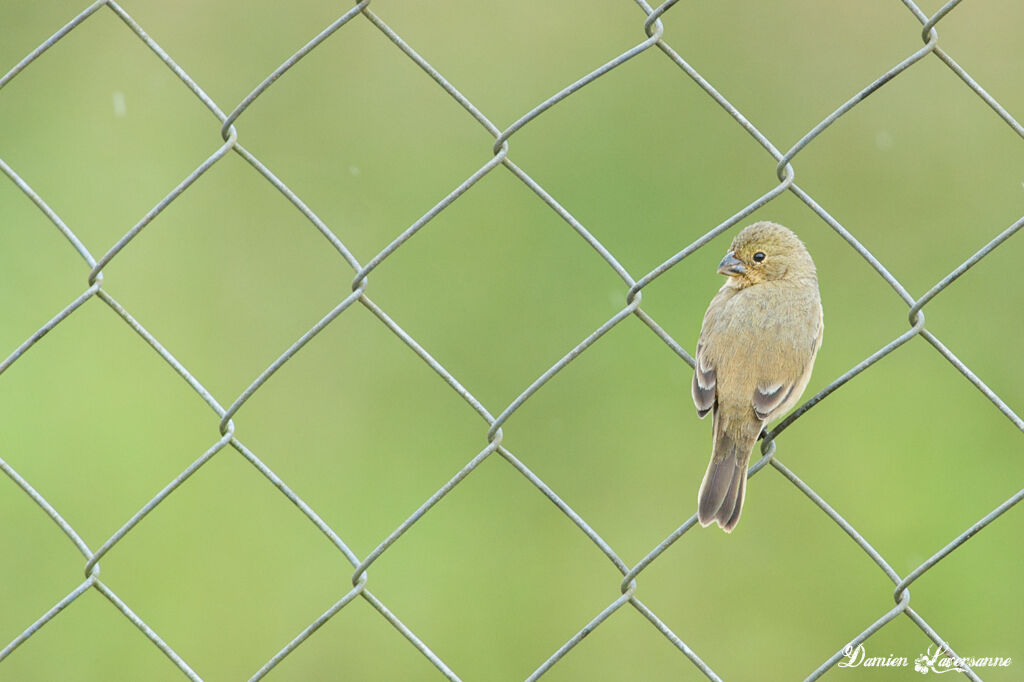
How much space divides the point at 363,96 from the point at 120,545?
3.14 meters

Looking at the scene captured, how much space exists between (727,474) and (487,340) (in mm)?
3211

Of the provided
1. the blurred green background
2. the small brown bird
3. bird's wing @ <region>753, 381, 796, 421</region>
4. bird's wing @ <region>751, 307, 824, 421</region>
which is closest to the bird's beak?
the small brown bird

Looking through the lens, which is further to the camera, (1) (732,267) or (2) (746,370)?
(1) (732,267)

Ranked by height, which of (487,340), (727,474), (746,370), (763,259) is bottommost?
(727,474)

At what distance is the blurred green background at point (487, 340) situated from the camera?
5773mm

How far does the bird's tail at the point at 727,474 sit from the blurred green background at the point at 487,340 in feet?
7.06

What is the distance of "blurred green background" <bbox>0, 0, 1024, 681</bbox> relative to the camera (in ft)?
18.9

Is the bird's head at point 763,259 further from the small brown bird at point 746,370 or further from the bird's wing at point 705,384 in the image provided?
the bird's wing at point 705,384

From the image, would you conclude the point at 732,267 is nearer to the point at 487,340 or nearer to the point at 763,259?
the point at 763,259

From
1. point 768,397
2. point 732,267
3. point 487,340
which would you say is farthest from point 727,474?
point 487,340

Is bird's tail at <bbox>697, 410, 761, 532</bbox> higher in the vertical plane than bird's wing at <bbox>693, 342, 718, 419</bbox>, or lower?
lower

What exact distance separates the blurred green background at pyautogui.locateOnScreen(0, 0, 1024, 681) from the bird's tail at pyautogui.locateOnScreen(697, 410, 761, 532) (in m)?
2.15

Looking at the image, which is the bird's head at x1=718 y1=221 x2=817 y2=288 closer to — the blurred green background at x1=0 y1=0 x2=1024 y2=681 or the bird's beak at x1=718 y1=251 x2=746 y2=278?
the bird's beak at x1=718 y1=251 x2=746 y2=278

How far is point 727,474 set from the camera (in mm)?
3635
